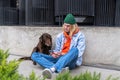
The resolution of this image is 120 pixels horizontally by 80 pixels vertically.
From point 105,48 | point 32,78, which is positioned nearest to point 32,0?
point 105,48

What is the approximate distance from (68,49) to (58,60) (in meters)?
0.50

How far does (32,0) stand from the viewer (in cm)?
837

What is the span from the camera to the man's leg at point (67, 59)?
557cm

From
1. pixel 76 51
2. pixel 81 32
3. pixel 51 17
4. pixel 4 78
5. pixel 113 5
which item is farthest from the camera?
pixel 51 17

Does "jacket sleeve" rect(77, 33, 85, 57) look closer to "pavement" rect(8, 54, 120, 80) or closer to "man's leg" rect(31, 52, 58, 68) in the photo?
"pavement" rect(8, 54, 120, 80)

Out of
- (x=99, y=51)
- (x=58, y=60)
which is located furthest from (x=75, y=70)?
(x=99, y=51)

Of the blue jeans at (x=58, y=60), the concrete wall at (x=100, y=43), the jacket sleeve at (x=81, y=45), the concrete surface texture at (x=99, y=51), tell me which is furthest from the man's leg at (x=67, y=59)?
the concrete wall at (x=100, y=43)

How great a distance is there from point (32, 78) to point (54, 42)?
3917 mm

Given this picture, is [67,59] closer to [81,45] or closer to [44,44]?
[81,45]

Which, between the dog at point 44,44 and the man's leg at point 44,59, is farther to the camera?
the dog at point 44,44

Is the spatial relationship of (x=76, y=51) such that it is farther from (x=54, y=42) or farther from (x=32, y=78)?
(x=32, y=78)

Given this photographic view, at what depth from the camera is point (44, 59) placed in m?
6.04

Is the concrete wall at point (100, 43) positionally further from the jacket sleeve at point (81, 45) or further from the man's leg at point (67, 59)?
the man's leg at point (67, 59)

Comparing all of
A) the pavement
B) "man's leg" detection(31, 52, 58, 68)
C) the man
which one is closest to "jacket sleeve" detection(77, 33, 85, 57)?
the man
